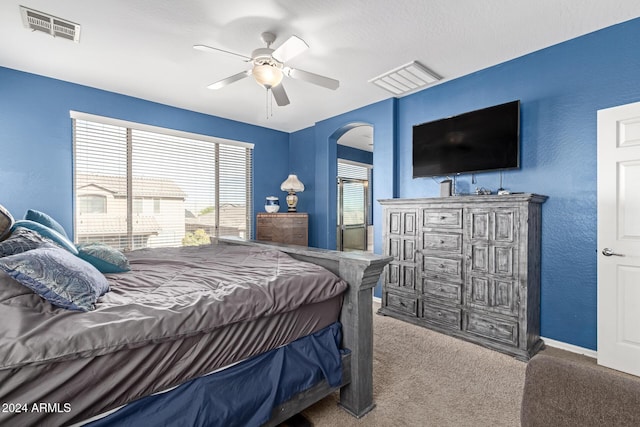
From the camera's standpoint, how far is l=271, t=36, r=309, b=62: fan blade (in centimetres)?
213

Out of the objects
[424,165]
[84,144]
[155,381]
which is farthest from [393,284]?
[84,144]

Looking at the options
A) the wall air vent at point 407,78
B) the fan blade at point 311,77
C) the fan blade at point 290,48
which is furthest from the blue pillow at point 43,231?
the wall air vent at point 407,78

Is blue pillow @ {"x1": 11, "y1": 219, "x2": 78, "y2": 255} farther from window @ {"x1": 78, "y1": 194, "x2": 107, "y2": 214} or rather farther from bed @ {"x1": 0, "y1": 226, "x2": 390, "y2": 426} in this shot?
window @ {"x1": 78, "y1": 194, "x2": 107, "y2": 214}

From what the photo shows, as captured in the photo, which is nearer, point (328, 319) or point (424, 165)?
point (328, 319)

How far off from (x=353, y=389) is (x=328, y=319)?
0.45m

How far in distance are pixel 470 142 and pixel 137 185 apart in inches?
159

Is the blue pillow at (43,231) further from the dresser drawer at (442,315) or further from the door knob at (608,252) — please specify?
the door knob at (608,252)

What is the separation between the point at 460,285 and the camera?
2.95 m

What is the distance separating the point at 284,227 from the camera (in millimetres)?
4789

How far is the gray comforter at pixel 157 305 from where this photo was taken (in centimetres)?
95

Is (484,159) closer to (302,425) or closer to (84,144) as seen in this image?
(302,425)

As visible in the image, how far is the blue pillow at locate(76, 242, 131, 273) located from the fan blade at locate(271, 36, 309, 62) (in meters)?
1.80

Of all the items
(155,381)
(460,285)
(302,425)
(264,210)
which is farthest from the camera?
(264,210)

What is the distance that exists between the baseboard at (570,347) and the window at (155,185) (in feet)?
13.5
